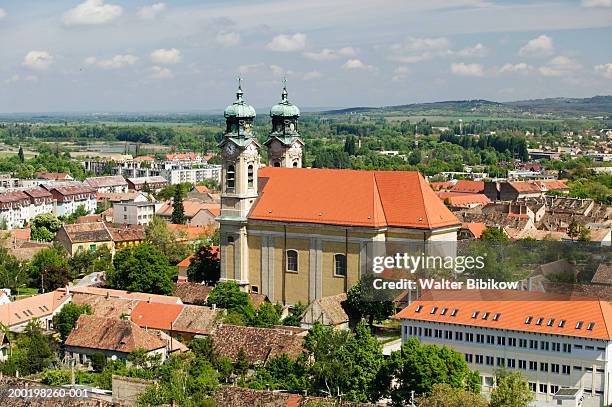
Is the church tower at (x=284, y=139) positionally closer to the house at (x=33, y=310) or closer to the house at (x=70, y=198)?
the house at (x=33, y=310)

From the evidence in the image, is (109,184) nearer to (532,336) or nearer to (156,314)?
(156,314)

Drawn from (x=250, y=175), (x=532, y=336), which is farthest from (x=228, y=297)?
(x=532, y=336)

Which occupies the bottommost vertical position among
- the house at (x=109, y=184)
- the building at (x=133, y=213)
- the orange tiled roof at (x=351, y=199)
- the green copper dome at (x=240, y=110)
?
the house at (x=109, y=184)

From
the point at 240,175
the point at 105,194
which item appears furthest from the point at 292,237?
the point at 105,194

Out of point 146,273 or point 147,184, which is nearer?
point 146,273

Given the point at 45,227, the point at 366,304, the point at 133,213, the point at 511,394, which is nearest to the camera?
the point at 511,394

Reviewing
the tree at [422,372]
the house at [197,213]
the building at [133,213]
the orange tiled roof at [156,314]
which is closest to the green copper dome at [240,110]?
the orange tiled roof at [156,314]

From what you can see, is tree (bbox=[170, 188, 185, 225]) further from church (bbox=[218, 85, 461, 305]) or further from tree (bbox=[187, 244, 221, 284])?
church (bbox=[218, 85, 461, 305])

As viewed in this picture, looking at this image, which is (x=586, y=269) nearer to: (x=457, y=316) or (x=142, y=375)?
(x=457, y=316)
